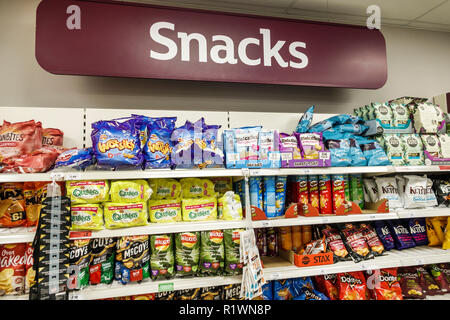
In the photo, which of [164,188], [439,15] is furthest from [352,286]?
[439,15]

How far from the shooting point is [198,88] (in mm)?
2408

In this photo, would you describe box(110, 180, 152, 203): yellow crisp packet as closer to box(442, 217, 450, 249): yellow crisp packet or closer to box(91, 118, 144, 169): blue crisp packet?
box(91, 118, 144, 169): blue crisp packet

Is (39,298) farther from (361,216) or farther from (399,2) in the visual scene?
(399,2)

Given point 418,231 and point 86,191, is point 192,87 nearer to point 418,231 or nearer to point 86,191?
point 86,191

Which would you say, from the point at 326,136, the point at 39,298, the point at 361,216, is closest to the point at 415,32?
the point at 326,136

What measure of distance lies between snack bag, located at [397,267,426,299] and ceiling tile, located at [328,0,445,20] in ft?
7.64

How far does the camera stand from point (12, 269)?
1537 millimetres

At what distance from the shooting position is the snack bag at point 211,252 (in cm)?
167

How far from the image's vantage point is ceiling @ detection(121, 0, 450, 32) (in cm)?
242

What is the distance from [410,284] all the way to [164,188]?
2.00 m

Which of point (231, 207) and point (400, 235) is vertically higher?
point (231, 207)

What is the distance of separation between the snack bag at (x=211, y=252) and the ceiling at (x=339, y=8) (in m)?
1.99

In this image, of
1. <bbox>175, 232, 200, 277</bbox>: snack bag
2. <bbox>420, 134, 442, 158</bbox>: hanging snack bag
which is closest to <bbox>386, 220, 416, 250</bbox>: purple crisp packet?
<bbox>420, 134, 442, 158</bbox>: hanging snack bag

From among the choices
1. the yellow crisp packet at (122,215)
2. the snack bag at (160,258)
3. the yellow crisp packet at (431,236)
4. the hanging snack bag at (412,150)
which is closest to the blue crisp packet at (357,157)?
the hanging snack bag at (412,150)
